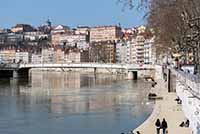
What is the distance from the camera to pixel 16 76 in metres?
101

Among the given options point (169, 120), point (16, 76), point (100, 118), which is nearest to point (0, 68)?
point (16, 76)

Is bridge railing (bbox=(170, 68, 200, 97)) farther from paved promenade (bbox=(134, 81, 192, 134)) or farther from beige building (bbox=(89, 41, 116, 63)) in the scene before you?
beige building (bbox=(89, 41, 116, 63))

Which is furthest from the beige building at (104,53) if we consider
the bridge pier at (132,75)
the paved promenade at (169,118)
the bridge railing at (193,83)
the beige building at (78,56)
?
the bridge railing at (193,83)

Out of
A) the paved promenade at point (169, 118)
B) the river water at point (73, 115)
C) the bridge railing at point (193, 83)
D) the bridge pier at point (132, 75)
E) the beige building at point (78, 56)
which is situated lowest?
the river water at point (73, 115)

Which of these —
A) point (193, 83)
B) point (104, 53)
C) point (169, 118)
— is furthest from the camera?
point (104, 53)

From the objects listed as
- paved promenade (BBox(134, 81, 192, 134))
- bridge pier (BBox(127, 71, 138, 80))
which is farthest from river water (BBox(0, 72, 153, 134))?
bridge pier (BBox(127, 71, 138, 80))

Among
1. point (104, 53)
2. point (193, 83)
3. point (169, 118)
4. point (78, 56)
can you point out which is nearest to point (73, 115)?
point (169, 118)

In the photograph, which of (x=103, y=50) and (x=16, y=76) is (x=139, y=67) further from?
(x=103, y=50)

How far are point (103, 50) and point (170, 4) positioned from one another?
134343 mm

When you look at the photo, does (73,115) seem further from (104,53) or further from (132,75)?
(104,53)

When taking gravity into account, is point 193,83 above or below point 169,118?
above

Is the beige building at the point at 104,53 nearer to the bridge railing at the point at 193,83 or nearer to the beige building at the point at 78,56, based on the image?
the beige building at the point at 78,56

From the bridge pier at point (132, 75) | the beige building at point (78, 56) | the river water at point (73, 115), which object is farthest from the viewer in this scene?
the beige building at point (78, 56)

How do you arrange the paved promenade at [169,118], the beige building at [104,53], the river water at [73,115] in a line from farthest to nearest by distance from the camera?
1. the beige building at [104,53]
2. the river water at [73,115]
3. the paved promenade at [169,118]
